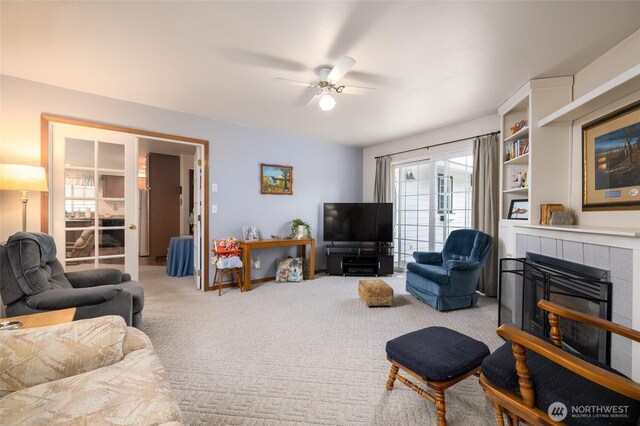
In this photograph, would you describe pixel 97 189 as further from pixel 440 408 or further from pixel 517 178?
pixel 517 178

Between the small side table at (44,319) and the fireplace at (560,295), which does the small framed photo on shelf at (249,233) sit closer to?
the small side table at (44,319)

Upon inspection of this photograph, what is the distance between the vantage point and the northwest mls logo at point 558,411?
1038mm

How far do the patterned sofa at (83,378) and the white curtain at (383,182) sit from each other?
4.63m

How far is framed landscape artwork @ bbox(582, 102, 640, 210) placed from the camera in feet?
6.40

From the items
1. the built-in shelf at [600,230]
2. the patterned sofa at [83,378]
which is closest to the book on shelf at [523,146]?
the built-in shelf at [600,230]

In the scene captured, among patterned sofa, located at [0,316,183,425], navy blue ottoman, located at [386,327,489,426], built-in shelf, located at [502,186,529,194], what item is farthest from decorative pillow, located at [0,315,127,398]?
built-in shelf, located at [502,186,529,194]

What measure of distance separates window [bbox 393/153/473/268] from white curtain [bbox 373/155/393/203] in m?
0.20

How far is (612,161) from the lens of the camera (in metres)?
2.14

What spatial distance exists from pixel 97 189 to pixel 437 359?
396 cm

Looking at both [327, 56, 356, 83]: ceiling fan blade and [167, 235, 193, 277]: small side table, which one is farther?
[167, 235, 193, 277]: small side table

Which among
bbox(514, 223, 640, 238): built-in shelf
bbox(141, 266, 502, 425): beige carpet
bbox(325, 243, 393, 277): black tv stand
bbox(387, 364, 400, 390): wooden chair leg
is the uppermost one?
bbox(514, 223, 640, 238): built-in shelf

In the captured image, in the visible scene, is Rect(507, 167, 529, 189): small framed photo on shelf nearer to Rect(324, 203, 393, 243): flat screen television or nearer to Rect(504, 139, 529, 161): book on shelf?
Rect(504, 139, 529, 161): book on shelf

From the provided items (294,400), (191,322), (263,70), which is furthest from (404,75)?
(191,322)

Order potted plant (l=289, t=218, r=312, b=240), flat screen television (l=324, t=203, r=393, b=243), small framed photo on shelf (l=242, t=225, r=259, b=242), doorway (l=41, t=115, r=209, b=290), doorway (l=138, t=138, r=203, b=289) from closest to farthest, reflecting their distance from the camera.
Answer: doorway (l=41, t=115, r=209, b=290) → small framed photo on shelf (l=242, t=225, r=259, b=242) → potted plant (l=289, t=218, r=312, b=240) → flat screen television (l=324, t=203, r=393, b=243) → doorway (l=138, t=138, r=203, b=289)
